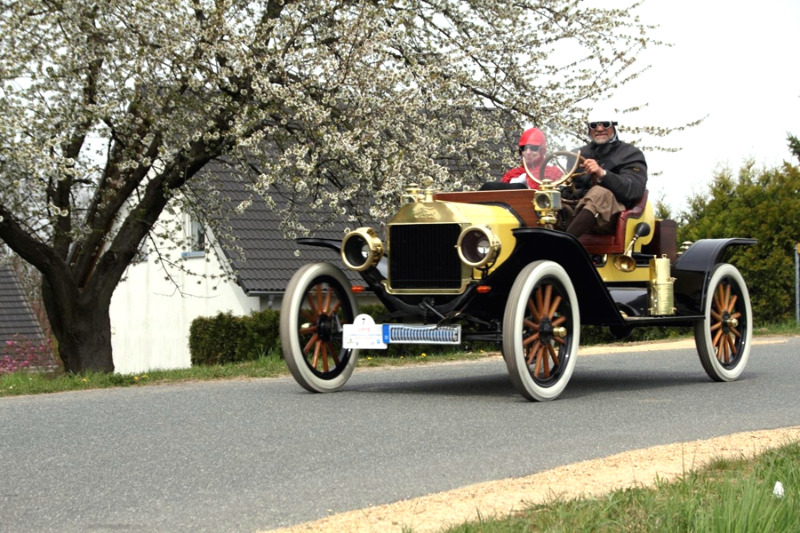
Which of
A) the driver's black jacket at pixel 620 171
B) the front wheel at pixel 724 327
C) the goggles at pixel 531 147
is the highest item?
the goggles at pixel 531 147

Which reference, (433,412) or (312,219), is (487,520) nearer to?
(433,412)

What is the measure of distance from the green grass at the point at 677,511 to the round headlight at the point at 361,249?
4.17 meters

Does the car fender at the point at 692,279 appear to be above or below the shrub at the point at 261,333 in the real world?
above

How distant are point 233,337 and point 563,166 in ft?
42.2

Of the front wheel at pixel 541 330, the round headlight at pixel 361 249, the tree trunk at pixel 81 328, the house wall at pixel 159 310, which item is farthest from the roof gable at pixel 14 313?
the front wheel at pixel 541 330

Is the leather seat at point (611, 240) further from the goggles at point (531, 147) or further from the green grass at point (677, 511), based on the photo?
the green grass at point (677, 511)

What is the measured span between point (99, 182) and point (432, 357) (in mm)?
5938

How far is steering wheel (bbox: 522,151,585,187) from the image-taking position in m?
8.95

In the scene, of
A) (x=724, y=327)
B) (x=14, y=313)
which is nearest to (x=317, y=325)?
(x=724, y=327)

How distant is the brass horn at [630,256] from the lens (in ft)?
30.8

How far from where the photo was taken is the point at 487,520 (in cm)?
425

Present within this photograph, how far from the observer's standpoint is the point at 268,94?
535 inches

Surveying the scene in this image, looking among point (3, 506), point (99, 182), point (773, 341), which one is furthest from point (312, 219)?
point (3, 506)

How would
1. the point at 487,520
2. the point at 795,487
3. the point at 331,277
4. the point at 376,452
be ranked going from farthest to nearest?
the point at 331,277 < the point at 376,452 < the point at 795,487 < the point at 487,520
